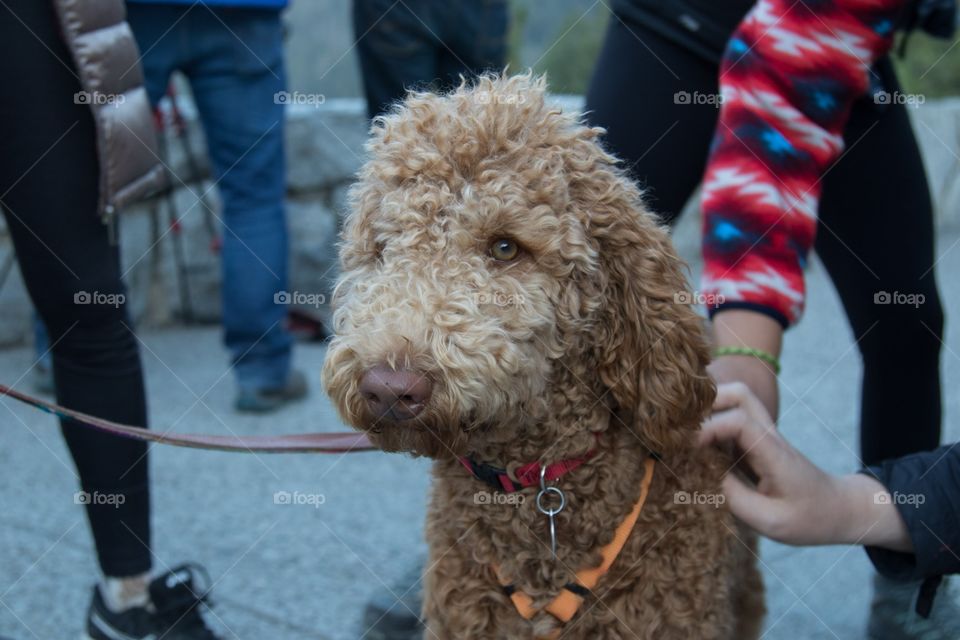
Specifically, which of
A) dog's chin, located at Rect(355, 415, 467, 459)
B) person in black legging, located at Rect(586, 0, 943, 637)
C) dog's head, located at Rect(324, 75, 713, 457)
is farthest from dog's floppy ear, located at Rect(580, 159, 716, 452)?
person in black legging, located at Rect(586, 0, 943, 637)

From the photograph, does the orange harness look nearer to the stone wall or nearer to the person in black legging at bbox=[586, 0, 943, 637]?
the person in black legging at bbox=[586, 0, 943, 637]

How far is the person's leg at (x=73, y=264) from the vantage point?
7.51ft

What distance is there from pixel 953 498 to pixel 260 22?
3.32m

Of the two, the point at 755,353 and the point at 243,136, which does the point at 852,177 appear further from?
the point at 243,136

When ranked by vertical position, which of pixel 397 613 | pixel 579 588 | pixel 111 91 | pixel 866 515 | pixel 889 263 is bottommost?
pixel 397 613

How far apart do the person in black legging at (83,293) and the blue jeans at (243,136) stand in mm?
1622

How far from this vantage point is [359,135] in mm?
6449

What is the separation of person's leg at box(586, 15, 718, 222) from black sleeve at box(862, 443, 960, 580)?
3.03 ft

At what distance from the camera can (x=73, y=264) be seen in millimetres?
2398

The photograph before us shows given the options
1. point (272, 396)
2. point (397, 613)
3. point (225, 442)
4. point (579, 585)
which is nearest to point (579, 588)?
point (579, 585)

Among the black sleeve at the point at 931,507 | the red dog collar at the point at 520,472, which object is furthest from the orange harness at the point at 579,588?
the black sleeve at the point at 931,507

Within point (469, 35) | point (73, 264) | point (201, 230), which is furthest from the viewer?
point (201, 230)

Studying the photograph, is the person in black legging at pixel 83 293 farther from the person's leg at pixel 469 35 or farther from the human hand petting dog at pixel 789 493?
the person's leg at pixel 469 35

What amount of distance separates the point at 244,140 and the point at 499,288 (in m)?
2.84
